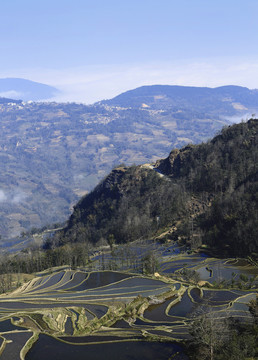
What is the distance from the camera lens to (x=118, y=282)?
93000mm

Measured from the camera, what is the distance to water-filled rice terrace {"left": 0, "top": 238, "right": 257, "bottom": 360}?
49.8 m

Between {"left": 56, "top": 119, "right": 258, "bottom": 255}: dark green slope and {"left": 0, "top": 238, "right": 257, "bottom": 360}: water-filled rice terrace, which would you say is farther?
{"left": 56, "top": 119, "right": 258, "bottom": 255}: dark green slope

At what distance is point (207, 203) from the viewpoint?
165m

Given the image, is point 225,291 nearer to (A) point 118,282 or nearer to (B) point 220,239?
(A) point 118,282

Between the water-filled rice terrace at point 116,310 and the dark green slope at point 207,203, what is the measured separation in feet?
68.0

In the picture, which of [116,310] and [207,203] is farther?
[207,203]

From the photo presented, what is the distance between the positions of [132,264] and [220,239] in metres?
38.3

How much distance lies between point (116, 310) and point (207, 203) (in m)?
105

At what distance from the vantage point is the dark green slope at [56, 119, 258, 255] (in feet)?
443

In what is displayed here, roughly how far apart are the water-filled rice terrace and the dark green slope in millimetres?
20736

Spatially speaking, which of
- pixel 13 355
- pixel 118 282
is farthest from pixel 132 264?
pixel 13 355

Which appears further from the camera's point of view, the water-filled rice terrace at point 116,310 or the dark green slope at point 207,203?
the dark green slope at point 207,203

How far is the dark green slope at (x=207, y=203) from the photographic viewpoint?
13500 cm

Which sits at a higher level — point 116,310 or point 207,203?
point 207,203
